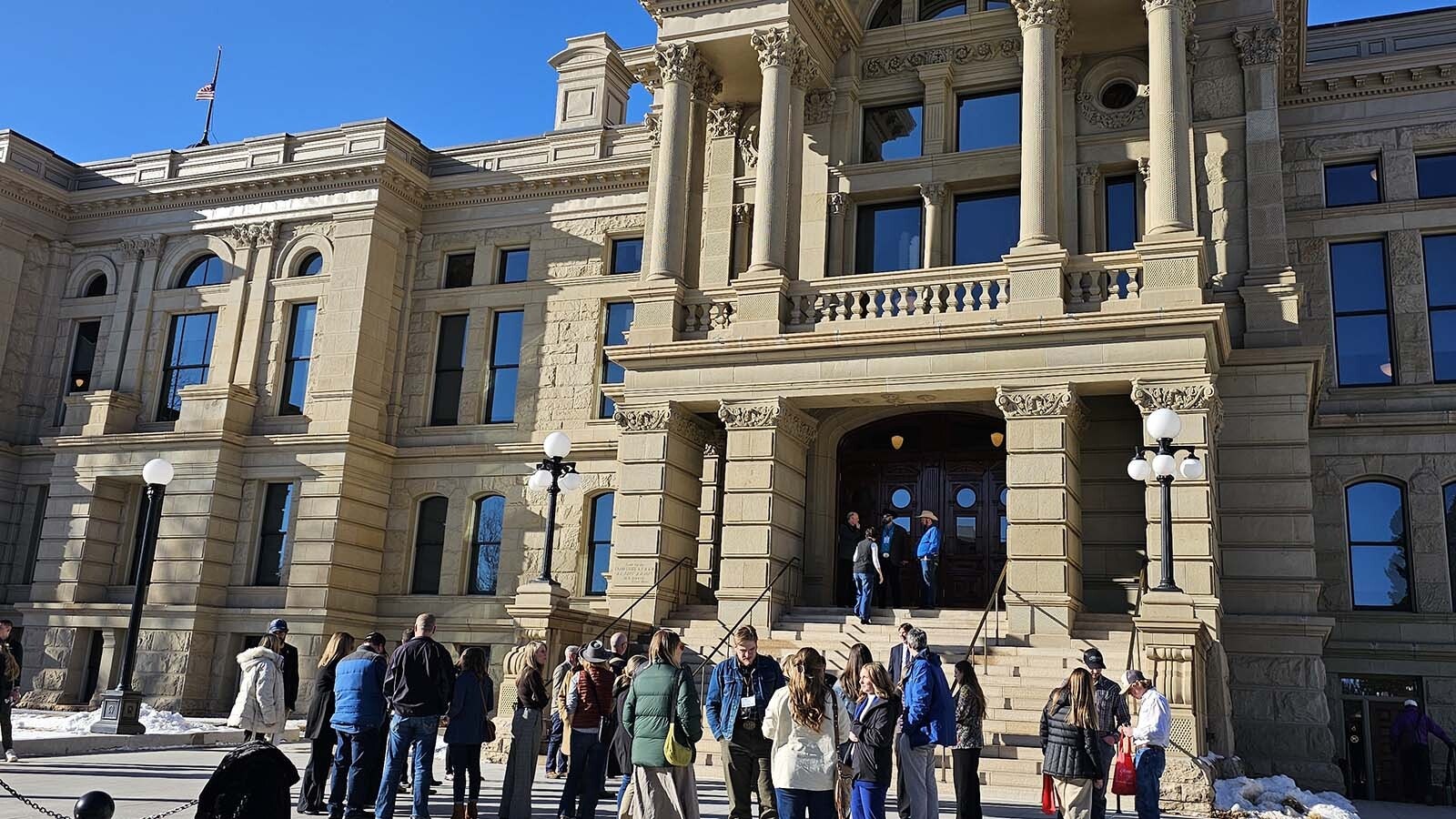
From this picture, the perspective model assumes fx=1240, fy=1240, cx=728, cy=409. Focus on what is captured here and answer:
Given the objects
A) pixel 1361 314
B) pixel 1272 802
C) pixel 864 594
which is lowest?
pixel 1272 802

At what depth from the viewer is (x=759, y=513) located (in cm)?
2167

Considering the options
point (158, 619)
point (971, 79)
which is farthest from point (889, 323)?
point (158, 619)

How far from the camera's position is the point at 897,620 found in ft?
67.4

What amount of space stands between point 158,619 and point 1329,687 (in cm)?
2567

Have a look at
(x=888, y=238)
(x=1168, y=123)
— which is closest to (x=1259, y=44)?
(x=1168, y=123)

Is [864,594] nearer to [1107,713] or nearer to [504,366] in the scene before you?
[1107,713]

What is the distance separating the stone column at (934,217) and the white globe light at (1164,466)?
8.98 m

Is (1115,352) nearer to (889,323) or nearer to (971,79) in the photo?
(889,323)

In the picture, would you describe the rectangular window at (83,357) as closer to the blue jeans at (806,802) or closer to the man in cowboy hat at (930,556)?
the man in cowboy hat at (930,556)

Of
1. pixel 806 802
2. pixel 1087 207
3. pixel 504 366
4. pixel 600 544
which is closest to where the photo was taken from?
pixel 806 802

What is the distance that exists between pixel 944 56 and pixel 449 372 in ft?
48.6

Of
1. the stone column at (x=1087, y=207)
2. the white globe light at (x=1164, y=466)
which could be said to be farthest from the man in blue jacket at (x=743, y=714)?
the stone column at (x=1087, y=207)

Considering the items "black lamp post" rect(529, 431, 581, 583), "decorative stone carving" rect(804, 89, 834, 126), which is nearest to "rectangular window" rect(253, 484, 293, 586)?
"black lamp post" rect(529, 431, 581, 583)

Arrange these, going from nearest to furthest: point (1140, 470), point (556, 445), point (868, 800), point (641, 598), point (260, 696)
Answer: point (868, 800), point (260, 696), point (1140, 470), point (556, 445), point (641, 598)
